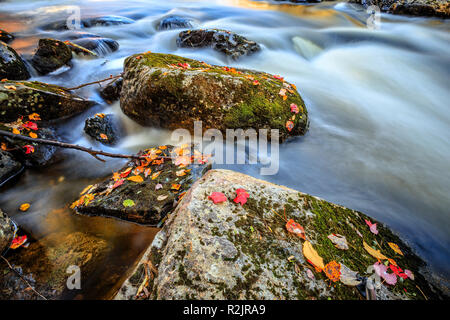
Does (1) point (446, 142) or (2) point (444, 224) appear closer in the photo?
(2) point (444, 224)

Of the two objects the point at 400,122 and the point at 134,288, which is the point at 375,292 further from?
the point at 400,122

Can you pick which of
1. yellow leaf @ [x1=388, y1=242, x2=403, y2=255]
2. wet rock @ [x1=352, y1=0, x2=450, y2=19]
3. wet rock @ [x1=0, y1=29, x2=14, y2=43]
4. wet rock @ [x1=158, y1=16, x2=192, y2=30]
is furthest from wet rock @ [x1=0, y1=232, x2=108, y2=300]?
wet rock @ [x1=352, y1=0, x2=450, y2=19]

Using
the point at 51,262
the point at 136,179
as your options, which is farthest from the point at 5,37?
the point at 51,262

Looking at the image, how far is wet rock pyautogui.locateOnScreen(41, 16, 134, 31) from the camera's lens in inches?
416

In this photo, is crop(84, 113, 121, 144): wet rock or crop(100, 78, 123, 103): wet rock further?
crop(100, 78, 123, 103): wet rock

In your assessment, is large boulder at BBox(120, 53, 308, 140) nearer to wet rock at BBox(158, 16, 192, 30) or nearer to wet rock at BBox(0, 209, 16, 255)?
wet rock at BBox(0, 209, 16, 255)

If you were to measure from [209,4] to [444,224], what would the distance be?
18501 millimetres

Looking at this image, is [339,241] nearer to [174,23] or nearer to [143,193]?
[143,193]

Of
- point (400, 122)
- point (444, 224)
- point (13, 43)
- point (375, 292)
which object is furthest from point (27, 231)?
point (13, 43)

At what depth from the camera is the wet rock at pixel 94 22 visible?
34.7ft

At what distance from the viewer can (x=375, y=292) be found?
5.20 feet

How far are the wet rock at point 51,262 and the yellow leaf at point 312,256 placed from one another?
87.4 inches

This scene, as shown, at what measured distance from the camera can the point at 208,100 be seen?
3.88m

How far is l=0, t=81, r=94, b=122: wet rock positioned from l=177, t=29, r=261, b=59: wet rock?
16.8ft
